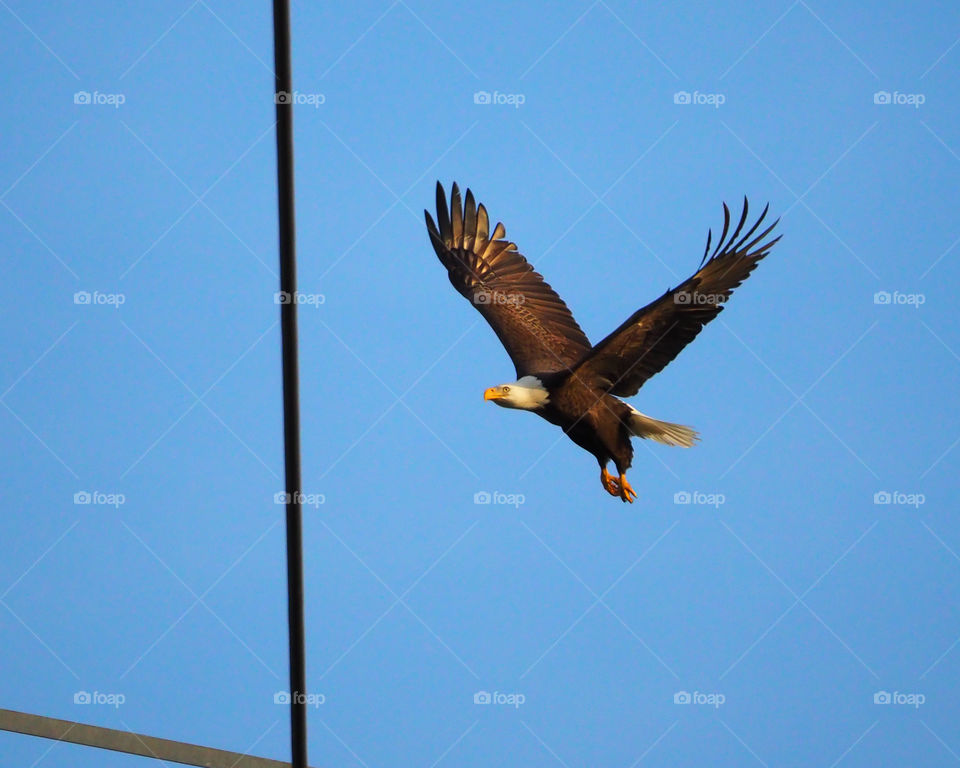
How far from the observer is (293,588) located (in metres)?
1.72

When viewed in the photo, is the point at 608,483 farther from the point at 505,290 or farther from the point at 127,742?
the point at 127,742

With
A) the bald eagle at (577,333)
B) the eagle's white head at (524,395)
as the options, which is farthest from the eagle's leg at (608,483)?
the eagle's white head at (524,395)

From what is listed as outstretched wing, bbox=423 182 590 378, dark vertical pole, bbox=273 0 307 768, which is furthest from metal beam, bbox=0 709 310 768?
outstretched wing, bbox=423 182 590 378

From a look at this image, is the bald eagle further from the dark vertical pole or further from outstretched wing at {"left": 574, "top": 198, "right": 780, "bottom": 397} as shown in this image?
the dark vertical pole

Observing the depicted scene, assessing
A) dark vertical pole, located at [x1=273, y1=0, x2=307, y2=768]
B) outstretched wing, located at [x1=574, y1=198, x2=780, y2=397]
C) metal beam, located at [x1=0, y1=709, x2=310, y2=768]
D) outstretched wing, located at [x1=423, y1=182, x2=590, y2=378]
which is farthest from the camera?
outstretched wing, located at [x1=423, y1=182, x2=590, y2=378]

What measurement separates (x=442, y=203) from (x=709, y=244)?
7.80 ft

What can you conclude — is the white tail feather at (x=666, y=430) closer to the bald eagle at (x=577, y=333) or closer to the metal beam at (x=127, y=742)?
the bald eagle at (x=577, y=333)

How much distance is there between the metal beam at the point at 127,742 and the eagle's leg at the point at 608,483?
3247 millimetres

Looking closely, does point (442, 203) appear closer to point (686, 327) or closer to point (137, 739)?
point (686, 327)

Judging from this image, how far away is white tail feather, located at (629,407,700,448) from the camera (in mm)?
5176

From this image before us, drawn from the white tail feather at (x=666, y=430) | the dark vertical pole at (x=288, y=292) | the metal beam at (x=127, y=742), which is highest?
the white tail feather at (x=666, y=430)

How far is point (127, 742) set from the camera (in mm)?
2318

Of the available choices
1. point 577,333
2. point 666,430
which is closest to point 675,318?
point 666,430

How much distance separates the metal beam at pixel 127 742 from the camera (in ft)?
7.32
